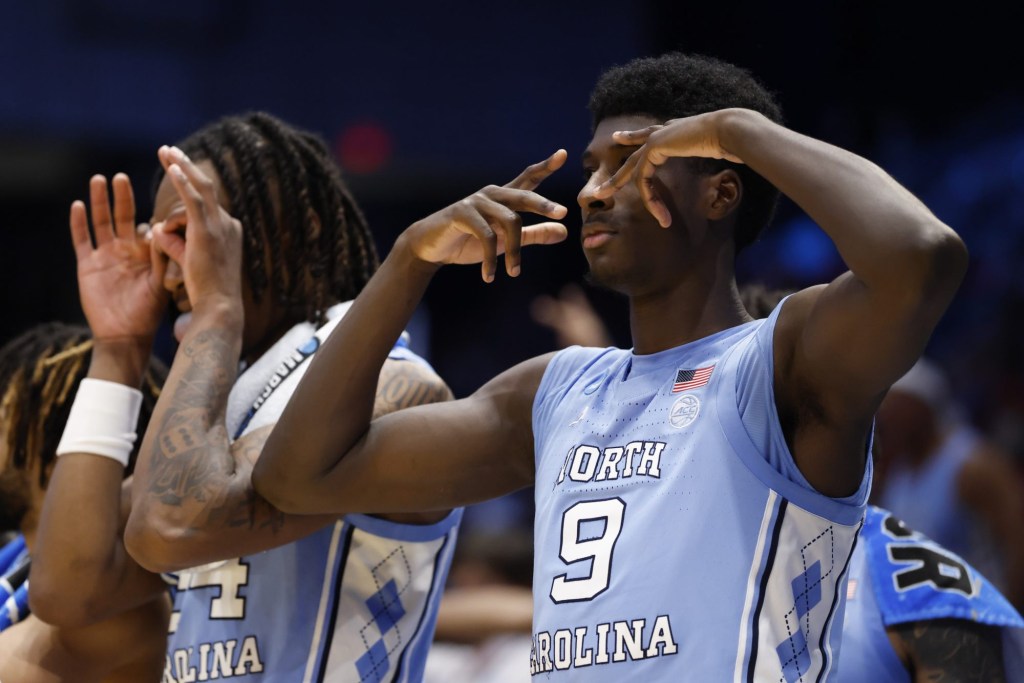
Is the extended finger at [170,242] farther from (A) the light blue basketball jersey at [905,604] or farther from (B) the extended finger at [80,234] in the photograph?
(A) the light blue basketball jersey at [905,604]

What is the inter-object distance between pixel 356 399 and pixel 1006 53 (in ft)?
21.9

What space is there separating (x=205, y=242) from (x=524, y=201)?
885 mm

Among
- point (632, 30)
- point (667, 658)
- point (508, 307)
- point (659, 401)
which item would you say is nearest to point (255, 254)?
point (659, 401)

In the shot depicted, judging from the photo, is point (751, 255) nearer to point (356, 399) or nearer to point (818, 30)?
point (818, 30)

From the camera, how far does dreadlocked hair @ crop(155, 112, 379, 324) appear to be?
3.16 meters

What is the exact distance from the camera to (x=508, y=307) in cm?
940

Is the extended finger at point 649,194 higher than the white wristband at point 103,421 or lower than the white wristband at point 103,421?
higher

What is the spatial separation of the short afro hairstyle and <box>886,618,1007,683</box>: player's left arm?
0.92 metres

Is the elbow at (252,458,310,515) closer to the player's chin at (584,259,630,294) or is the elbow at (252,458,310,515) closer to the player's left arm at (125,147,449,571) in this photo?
the player's left arm at (125,147,449,571)

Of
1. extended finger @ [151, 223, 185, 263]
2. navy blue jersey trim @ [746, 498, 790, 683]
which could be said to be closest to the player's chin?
navy blue jersey trim @ [746, 498, 790, 683]

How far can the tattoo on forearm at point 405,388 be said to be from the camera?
2.88m

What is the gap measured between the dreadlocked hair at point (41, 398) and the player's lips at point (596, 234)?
4.60 feet

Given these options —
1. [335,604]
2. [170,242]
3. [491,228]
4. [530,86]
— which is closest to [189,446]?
[335,604]

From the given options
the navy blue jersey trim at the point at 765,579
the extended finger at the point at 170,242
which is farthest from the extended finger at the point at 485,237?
the extended finger at the point at 170,242
